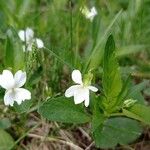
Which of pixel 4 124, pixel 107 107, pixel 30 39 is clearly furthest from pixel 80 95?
pixel 30 39

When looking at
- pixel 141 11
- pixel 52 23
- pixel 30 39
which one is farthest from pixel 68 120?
pixel 52 23

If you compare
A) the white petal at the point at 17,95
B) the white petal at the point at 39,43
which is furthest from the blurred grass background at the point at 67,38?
the white petal at the point at 17,95

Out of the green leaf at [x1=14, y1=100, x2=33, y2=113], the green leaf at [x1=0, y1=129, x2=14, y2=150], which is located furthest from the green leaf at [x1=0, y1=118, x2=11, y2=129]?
the green leaf at [x1=14, y1=100, x2=33, y2=113]

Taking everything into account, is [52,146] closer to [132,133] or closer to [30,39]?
[132,133]

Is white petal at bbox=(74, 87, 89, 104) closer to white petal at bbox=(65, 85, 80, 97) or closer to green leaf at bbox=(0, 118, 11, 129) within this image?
white petal at bbox=(65, 85, 80, 97)

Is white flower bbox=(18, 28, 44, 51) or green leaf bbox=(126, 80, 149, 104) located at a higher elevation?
white flower bbox=(18, 28, 44, 51)

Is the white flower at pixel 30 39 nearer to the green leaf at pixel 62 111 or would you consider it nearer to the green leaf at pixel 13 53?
the green leaf at pixel 13 53
